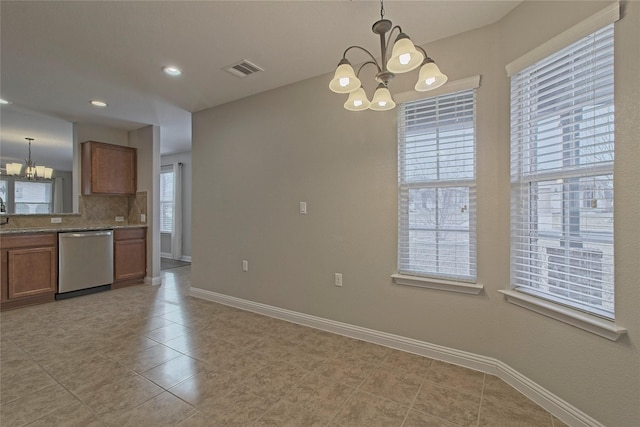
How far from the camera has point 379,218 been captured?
2555mm

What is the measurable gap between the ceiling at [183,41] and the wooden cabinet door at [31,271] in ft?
6.17

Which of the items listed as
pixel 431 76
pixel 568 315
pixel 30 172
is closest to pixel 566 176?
pixel 568 315

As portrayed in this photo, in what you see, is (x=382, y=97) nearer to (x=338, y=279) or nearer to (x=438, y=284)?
(x=438, y=284)

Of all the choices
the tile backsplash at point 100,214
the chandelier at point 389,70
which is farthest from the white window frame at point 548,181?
the tile backsplash at point 100,214

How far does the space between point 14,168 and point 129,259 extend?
205 cm

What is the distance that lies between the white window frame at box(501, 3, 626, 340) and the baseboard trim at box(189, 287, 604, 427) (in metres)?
0.49

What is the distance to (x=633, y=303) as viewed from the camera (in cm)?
135

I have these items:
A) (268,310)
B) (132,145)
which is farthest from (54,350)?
(132,145)

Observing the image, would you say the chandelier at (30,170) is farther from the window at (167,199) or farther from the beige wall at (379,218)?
the beige wall at (379,218)

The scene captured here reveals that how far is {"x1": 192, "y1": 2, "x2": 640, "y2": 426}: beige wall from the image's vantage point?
1.40 metres

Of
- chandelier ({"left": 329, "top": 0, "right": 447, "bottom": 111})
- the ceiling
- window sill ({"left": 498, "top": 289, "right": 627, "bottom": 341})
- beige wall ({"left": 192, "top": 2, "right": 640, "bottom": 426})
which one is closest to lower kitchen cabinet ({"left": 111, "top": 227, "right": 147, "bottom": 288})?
beige wall ({"left": 192, "top": 2, "right": 640, "bottom": 426})

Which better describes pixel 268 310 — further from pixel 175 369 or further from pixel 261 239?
pixel 175 369

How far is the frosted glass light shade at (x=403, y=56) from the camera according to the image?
1367 mm

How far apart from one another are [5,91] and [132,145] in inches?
72.3
